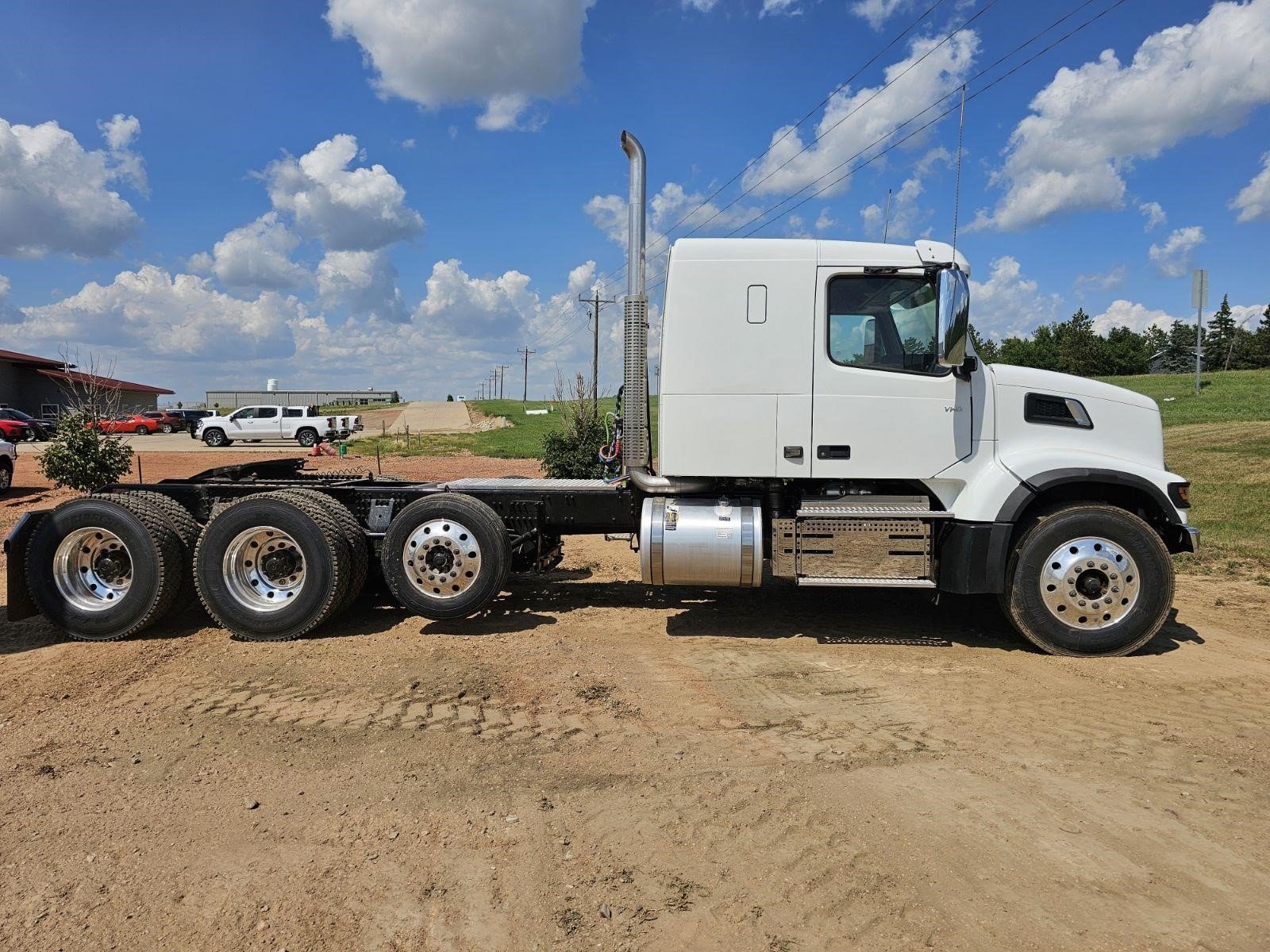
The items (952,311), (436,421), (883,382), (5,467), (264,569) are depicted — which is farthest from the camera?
(436,421)

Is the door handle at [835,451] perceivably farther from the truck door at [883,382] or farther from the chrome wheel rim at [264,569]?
the chrome wheel rim at [264,569]

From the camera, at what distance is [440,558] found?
6.11m

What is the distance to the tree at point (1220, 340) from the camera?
93.8 meters

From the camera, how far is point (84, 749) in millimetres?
4184

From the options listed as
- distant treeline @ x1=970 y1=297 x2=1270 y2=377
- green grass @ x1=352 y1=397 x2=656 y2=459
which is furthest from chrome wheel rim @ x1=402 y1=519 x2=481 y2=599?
distant treeline @ x1=970 y1=297 x2=1270 y2=377

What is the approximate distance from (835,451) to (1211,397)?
118 ft

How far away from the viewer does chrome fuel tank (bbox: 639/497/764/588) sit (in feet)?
19.5

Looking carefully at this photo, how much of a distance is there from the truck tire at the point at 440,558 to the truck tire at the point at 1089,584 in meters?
3.88

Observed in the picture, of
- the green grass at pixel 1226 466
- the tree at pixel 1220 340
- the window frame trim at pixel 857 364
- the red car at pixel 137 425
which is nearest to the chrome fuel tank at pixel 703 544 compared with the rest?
the window frame trim at pixel 857 364

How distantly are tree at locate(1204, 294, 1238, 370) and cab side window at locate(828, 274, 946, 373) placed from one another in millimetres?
108826

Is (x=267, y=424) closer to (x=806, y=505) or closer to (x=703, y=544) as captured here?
(x=703, y=544)

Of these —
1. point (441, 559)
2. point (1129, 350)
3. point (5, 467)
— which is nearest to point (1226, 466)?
point (441, 559)

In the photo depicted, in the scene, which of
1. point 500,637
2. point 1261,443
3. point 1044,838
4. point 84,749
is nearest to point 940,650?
point 1044,838

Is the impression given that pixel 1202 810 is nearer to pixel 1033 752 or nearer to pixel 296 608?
pixel 1033 752
